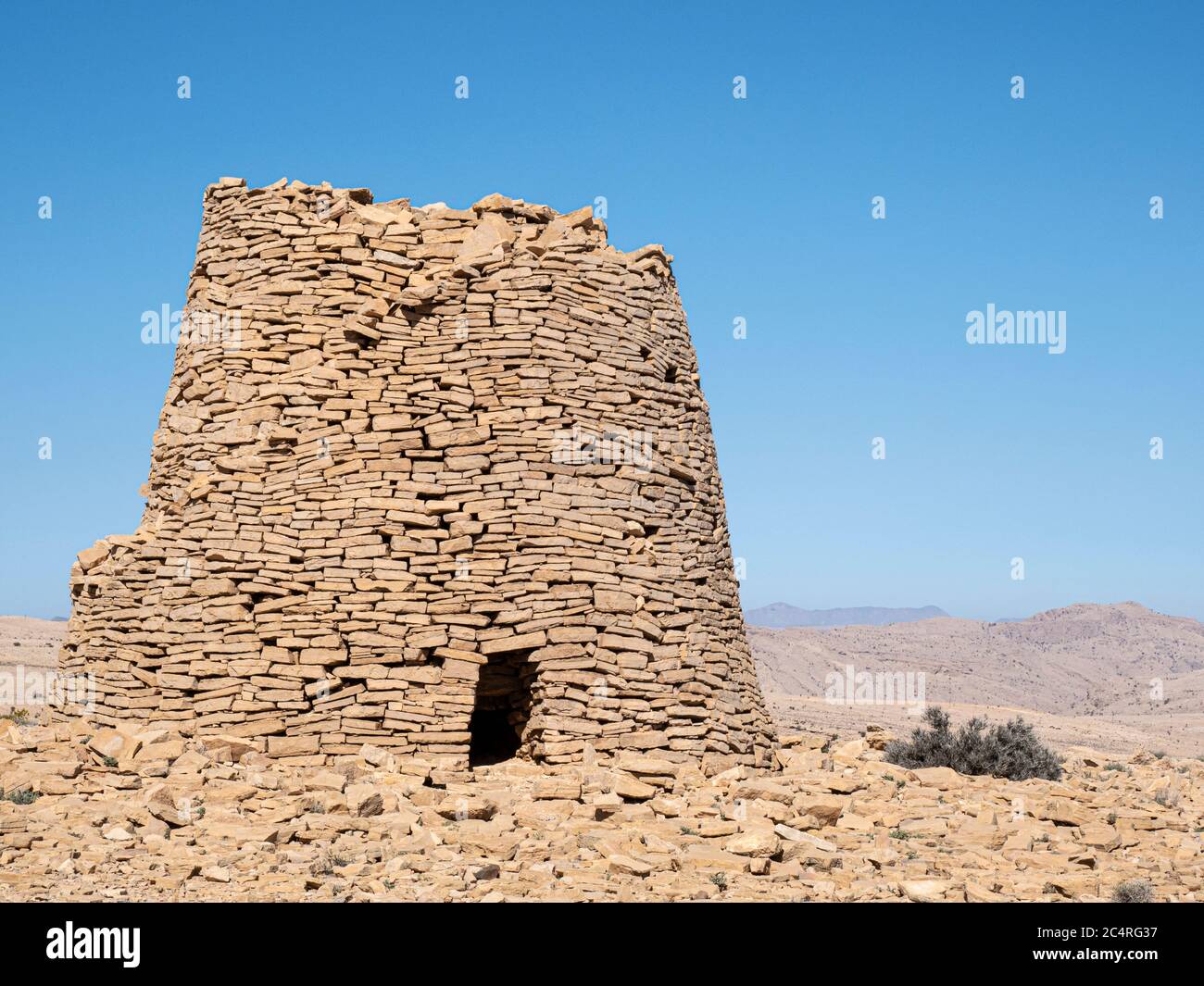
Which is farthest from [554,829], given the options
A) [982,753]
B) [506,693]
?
[982,753]

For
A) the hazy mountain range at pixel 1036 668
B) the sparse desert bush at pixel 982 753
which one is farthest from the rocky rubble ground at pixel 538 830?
the hazy mountain range at pixel 1036 668

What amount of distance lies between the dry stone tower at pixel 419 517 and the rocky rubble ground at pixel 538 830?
51 centimetres

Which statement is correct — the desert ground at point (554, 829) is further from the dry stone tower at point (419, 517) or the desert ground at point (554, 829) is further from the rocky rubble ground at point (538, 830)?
the dry stone tower at point (419, 517)

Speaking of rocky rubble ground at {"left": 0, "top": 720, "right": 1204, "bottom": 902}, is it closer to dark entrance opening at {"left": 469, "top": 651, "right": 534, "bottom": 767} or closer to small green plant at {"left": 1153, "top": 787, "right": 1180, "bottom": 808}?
small green plant at {"left": 1153, "top": 787, "right": 1180, "bottom": 808}

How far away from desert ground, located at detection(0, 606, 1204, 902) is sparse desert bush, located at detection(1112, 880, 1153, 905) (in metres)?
0.09

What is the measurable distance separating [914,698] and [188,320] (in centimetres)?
3055

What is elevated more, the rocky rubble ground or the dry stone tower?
the dry stone tower

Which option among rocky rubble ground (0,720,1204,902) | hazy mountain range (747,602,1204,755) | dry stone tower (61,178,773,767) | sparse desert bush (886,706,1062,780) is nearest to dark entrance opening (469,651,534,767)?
dry stone tower (61,178,773,767)

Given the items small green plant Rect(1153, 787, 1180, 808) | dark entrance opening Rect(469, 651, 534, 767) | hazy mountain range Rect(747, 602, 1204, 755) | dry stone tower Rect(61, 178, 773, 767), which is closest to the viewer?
dry stone tower Rect(61, 178, 773, 767)

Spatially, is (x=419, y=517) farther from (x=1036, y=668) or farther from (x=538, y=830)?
(x=1036, y=668)

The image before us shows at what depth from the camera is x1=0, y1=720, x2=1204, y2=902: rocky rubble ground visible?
270 inches

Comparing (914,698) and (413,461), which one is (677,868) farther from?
(914,698)

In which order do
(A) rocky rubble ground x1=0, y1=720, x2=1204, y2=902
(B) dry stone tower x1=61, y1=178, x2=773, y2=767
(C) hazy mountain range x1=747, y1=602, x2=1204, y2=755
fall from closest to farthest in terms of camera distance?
(A) rocky rubble ground x1=0, y1=720, x2=1204, y2=902
(B) dry stone tower x1=61, y1=178, x2=773, y2=767
(C) hazy mountain range x1=747, y1=602, x2=1204, y2=755

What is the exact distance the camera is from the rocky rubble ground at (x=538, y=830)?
6863 millimetres
